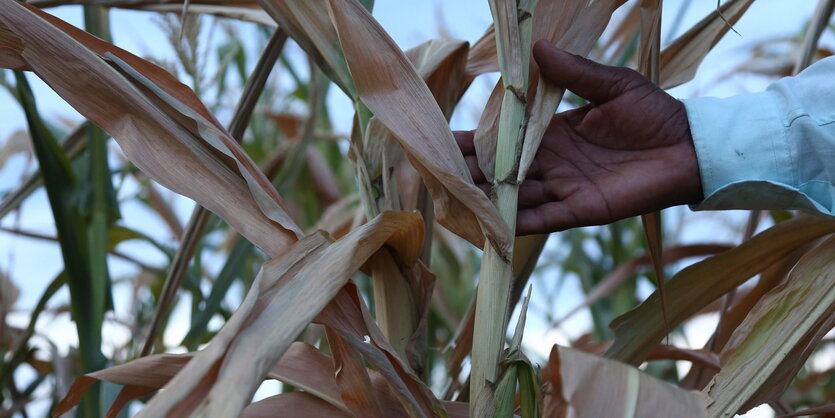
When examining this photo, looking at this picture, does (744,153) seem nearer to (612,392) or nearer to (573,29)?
(573,29)

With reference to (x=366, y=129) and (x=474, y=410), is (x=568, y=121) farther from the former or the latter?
(x=474, y=410)

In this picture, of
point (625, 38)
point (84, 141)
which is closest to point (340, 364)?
point (84, 141)

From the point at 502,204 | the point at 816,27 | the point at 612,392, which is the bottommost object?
the point at 612,392

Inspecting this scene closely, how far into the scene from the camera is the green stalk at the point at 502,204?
0.39m

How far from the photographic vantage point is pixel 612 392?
0.33 meters

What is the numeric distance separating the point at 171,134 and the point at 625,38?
672 mm

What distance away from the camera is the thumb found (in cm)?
46

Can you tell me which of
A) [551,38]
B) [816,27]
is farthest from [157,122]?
[816,27]

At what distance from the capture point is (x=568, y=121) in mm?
590

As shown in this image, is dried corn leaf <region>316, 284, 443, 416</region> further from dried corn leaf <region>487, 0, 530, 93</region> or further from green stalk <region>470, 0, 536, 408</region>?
dried corn leaf <region>487, 0, 530, 93</region>

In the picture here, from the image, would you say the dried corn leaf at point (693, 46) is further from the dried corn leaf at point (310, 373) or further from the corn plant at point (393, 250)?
the dried corn leaf at point (310, 373)

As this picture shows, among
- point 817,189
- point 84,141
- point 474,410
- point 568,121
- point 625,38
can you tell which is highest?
point 625,38

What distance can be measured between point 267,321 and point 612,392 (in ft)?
0.49

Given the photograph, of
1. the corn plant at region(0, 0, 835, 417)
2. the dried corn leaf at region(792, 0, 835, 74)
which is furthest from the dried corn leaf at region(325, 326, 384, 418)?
the dried corn leaf at region(792, 0, 835, 74)
